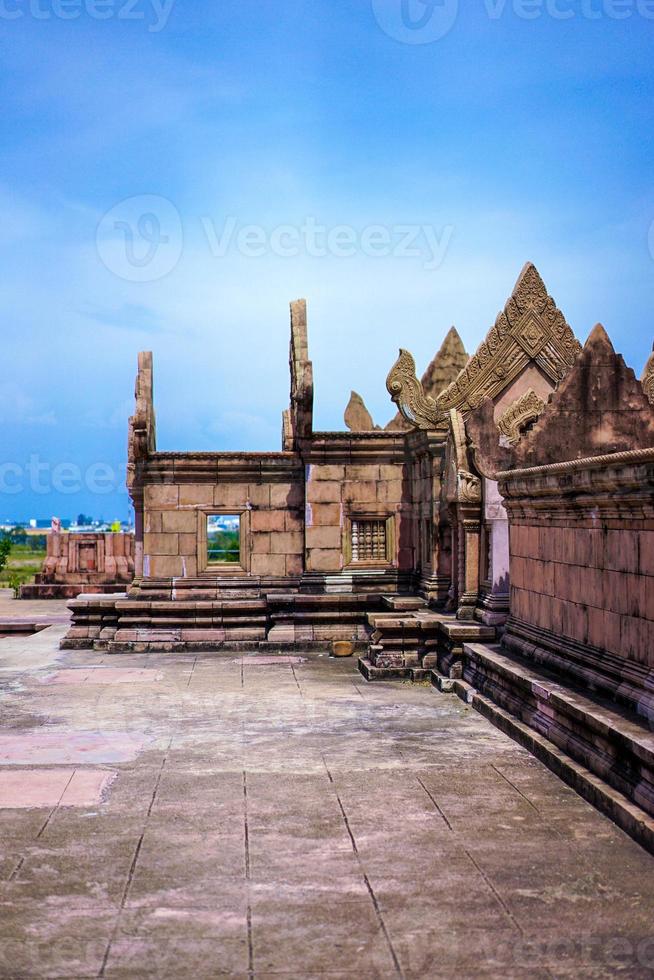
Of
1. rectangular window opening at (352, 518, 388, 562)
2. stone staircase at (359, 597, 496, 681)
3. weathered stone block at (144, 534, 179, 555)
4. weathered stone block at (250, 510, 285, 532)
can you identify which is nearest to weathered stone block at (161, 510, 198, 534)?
weathered stone block at (144, 534, 179, 555)

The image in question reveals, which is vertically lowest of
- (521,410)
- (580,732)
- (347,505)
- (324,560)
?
(580,732)

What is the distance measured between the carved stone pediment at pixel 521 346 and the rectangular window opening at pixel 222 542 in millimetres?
4589

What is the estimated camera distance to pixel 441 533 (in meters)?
16.2

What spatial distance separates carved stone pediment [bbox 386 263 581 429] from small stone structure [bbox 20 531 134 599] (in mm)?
14821

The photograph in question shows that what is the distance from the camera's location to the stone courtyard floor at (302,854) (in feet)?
15.9

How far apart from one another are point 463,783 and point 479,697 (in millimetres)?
2986

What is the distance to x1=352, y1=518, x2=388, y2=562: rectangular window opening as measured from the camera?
699 inches

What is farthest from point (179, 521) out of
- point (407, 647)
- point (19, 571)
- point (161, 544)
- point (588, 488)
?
point (19, 571)

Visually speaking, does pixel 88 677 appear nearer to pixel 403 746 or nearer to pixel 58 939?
pixel 403 746

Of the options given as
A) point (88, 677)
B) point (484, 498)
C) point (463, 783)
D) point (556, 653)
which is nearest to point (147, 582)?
point (88, 677)

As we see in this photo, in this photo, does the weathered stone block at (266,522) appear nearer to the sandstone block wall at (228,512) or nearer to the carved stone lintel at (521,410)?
the sandstone block wall at (228,512)

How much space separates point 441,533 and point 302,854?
33.4 feet

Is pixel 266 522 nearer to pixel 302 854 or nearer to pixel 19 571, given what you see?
pixel 302 854

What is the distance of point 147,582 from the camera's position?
1759 centimetres
